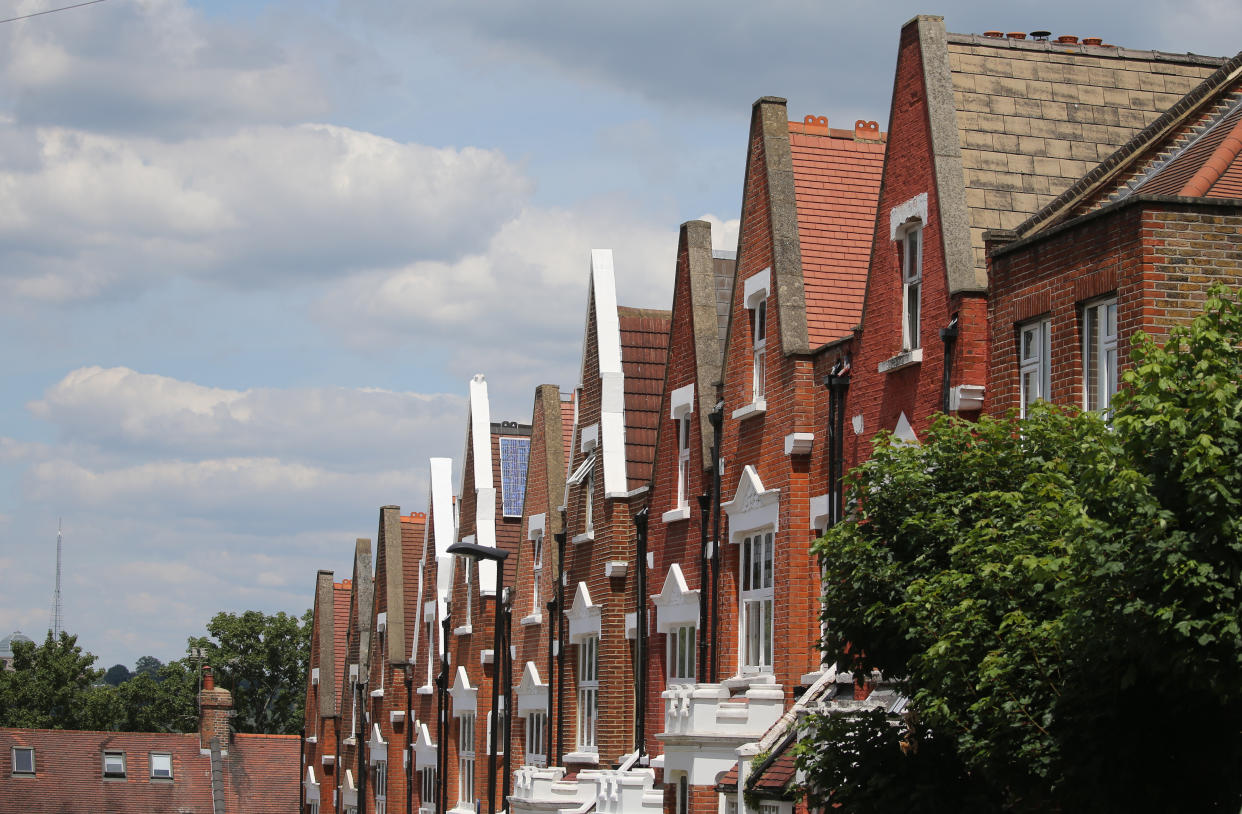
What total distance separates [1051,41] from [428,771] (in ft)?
105

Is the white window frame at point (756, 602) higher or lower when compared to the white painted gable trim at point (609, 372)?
lower

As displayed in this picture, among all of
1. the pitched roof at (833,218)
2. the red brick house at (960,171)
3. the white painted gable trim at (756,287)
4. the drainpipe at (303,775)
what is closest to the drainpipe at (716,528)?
the white painted gable trim at (756,287)

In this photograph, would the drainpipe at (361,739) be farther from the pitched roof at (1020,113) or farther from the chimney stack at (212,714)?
the pitched roof at (1020,113)

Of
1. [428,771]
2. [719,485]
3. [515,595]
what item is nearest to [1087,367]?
[719,485]

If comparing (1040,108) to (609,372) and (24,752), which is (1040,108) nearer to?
(609,372)

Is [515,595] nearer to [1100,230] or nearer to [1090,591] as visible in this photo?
[1100,230]

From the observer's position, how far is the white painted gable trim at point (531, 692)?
124 ft

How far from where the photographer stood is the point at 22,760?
239ft

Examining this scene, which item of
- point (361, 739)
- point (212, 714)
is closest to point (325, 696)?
point (361, 739)

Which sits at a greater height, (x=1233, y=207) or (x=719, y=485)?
(x=1233, y=207)

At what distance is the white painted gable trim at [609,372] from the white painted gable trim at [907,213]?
1195 centimetres

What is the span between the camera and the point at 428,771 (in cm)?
4862

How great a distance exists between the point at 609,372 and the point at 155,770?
49876 millimetres

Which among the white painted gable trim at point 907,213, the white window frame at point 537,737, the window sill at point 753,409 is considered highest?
the white painted gable trim at point 907,213
